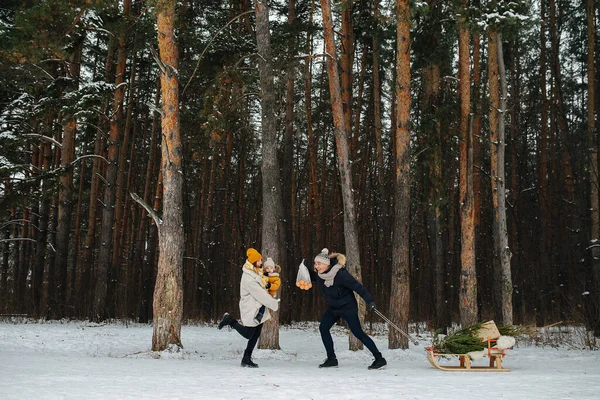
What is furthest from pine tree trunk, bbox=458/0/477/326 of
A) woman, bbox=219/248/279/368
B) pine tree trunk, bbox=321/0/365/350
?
woman, bbox=219/248/279/368

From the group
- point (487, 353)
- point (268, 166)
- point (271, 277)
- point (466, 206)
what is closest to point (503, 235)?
point (466, 206)

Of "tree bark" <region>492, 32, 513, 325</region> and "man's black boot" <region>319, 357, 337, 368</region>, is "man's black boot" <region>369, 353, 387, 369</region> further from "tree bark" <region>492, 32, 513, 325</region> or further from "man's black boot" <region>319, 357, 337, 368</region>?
"tree bark" <region>492, 32, 513, 325</region>

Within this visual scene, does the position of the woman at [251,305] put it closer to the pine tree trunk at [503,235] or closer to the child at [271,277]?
the child at [271,277]

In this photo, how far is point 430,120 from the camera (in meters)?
13.5

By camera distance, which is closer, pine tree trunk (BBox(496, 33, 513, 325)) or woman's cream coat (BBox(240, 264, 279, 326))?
woman's cream coat (BBox(240, 264, 279, 326))

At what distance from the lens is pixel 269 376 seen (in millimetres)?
7805

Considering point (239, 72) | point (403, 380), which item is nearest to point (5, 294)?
point (239, 72)

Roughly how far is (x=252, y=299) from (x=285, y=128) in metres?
12.0

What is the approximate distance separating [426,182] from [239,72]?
17.4 ft

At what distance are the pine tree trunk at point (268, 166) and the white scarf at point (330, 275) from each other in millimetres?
2478

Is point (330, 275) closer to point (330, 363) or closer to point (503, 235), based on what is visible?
point (330, 363)

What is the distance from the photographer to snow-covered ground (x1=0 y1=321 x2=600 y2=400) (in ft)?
20.4

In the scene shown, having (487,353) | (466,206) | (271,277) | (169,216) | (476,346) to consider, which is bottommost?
(487,353)

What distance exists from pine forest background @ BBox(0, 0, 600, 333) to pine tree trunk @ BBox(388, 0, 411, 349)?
1.27 ft
